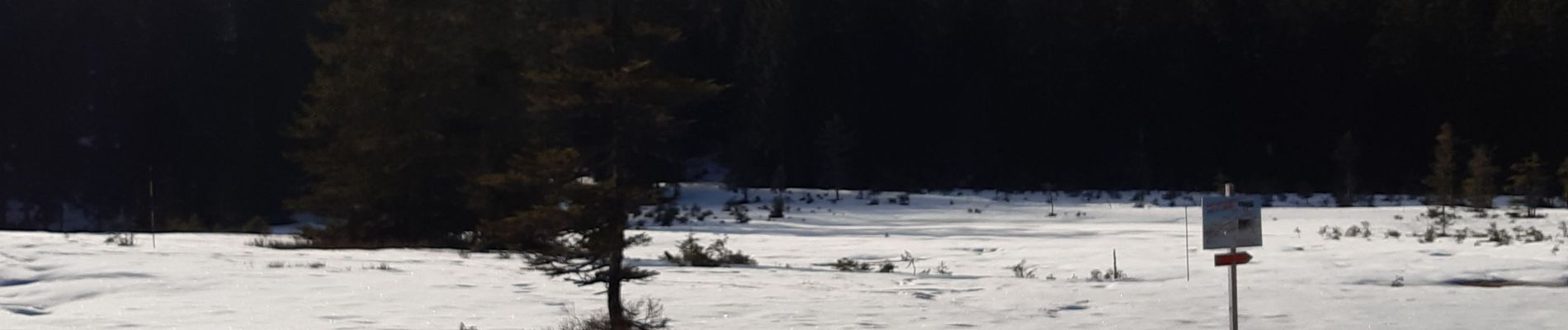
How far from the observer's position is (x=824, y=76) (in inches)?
2413

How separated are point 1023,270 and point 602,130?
857cm

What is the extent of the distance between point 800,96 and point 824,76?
1.39 metres

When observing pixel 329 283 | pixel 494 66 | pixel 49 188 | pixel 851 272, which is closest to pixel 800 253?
pixel 851 272

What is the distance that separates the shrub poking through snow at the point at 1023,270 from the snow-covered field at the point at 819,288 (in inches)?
7.1

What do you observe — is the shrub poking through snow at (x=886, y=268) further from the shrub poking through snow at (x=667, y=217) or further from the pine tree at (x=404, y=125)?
the shrub poking through snow at (x=667, y=217)

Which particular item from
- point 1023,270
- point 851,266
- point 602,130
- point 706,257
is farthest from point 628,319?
point 706,257

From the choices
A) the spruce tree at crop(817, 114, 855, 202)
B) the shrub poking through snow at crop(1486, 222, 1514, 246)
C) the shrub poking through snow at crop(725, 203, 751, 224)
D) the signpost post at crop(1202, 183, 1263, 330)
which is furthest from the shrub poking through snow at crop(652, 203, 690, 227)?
the signpost post at crop(1202, 183, 1263, 330)

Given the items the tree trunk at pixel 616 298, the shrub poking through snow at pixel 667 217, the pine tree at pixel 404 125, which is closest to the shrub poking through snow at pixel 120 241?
the pine tree at pixel 404 125

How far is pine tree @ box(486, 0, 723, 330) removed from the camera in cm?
1096

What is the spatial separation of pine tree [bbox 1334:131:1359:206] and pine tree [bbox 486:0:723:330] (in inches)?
1230

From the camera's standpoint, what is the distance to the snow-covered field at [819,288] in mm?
12406

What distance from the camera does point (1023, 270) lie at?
61.1 ft

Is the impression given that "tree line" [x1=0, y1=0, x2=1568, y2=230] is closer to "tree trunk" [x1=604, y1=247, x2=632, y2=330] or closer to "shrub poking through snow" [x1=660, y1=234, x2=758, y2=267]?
"shrub poking through snow" [x1=660, y1=234, x2=758, y2=267]

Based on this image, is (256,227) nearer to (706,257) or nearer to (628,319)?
(706,257)
